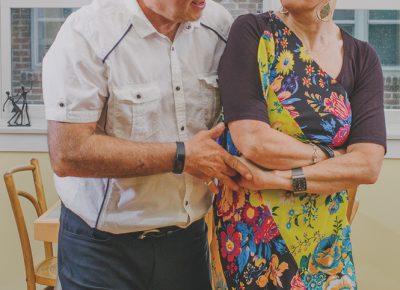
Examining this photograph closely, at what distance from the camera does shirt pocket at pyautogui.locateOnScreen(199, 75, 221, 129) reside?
5.00 feet

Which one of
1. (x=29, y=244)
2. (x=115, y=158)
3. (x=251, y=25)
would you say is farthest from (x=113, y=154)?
(x=29, y=244)

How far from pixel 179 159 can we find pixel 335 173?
1.24 ft

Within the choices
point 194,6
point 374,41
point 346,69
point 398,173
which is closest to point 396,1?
point 374,41

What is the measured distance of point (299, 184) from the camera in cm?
141

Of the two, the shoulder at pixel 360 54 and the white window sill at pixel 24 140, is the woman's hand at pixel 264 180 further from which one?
the white window sill at pixel 24 140

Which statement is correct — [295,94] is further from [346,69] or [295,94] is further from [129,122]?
[129,122]

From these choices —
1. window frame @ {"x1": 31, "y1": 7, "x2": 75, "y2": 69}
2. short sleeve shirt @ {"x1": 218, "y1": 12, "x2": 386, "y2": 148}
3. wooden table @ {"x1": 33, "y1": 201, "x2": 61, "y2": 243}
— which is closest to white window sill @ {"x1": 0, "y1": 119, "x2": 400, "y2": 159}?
window frame @ {"x1": 31, "y1": 7, "x2": 75, "y2": 69}

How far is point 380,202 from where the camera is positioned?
11.3ft

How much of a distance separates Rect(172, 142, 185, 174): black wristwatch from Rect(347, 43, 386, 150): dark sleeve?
1.41 feet

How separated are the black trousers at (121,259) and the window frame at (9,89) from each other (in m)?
1.92

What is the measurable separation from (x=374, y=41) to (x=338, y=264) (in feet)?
8.12

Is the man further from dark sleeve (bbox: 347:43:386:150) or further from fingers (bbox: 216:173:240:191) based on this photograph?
dark sleeve (bbox: 347:43:386:150)

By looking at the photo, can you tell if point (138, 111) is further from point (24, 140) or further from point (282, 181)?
point (24, 140)

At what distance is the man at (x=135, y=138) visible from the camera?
1.38 metres
